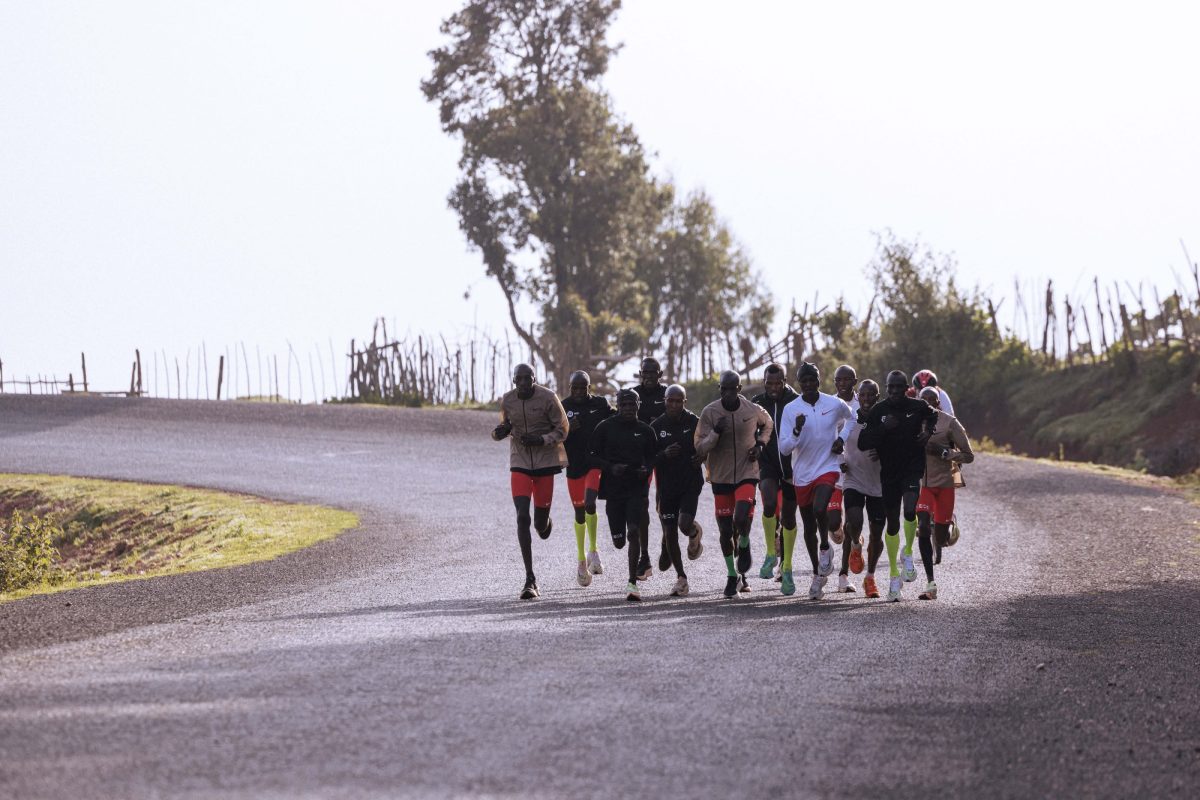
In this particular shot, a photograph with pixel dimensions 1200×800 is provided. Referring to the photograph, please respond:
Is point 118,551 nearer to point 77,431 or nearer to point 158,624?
point 158,624

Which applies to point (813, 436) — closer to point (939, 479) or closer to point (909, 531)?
point (909, 531)

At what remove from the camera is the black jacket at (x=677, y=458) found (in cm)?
1501

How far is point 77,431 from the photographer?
140 feet

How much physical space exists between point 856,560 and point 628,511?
7.28 ft

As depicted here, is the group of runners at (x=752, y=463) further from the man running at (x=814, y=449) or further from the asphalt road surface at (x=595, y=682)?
the asphalt road surface at (x=595, y=682)

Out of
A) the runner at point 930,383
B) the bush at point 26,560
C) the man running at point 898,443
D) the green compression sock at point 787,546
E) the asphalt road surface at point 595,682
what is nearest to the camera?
the asphalt road surface at point 595,682

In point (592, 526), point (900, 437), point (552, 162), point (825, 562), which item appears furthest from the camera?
point (552, 162)

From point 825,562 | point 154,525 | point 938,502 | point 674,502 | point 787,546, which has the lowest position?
point 154,525

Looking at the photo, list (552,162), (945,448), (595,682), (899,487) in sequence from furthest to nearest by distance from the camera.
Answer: (552,162) → (945,448) → (899,487) → (595,682)

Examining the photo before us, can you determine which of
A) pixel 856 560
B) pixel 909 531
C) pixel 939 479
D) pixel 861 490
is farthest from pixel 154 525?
pixel 909 531

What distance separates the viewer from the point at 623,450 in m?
14.9

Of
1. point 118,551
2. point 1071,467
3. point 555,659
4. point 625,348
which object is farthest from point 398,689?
point 625,348

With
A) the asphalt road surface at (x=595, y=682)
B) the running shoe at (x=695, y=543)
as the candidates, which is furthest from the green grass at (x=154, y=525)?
the running shoe at (x=695, y=543)

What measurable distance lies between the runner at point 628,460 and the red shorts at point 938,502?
Answer: 109 inches
